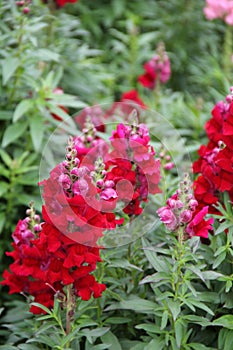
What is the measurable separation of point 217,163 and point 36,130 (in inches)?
54.8

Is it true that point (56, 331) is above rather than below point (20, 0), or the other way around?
below

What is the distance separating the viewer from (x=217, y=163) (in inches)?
92.0

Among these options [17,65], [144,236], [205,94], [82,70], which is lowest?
[205,94]

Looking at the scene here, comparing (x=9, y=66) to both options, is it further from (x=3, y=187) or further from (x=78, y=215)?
(x=78, y=215)

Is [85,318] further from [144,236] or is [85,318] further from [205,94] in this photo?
[205,94]

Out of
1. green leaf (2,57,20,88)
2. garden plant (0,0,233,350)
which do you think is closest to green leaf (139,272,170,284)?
garden plant (0,0,233,350)

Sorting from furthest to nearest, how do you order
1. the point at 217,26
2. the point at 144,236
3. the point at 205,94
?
the point at 217,26 < the point at 205,94 < the point at 144,236

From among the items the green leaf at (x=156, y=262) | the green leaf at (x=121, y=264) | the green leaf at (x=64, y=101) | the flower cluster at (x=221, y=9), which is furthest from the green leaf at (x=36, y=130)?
the flower cluster at (x=221, y=9)

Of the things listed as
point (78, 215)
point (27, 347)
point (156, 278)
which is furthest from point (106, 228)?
point (27, 347)

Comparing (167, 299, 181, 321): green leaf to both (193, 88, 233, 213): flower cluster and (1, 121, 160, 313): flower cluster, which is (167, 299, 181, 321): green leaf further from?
(193, 88, 233, 213): flower cluster

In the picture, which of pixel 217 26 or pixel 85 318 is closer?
pixel 85 318

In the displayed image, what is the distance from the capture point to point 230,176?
7.79ft

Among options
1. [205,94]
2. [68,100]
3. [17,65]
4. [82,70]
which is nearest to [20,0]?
[17,65]

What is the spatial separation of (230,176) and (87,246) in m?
0.61
